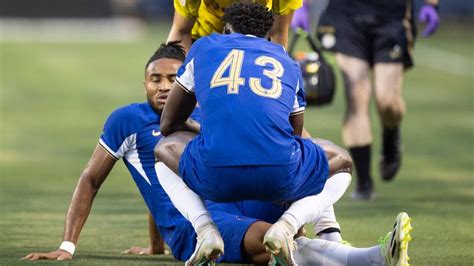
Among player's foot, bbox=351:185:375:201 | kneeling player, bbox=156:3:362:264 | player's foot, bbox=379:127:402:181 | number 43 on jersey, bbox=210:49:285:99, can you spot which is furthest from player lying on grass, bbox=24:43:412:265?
player's foot, bbox=379:127:402:181

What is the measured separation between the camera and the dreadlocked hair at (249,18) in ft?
21.8

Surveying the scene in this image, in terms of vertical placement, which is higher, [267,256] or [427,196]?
[267,256]

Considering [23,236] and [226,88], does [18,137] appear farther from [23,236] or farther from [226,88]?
[226,88]

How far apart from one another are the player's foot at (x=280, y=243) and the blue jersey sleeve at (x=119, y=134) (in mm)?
1328

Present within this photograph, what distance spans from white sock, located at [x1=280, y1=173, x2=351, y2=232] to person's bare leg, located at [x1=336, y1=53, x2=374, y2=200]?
406cm

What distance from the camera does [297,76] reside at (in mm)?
6613

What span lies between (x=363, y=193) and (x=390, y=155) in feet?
3.45

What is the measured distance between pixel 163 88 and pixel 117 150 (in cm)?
43

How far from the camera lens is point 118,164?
540 inches

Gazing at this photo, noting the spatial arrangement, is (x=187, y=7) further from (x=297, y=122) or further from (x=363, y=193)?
(x=363, y=193)

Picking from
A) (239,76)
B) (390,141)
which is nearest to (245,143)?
(239,76)

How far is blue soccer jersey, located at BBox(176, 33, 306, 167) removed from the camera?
20.8ft

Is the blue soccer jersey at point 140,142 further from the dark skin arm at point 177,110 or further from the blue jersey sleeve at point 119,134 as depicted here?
the dark skin arm at point 177,110

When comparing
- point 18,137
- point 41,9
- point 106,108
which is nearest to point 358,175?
point 18,137
